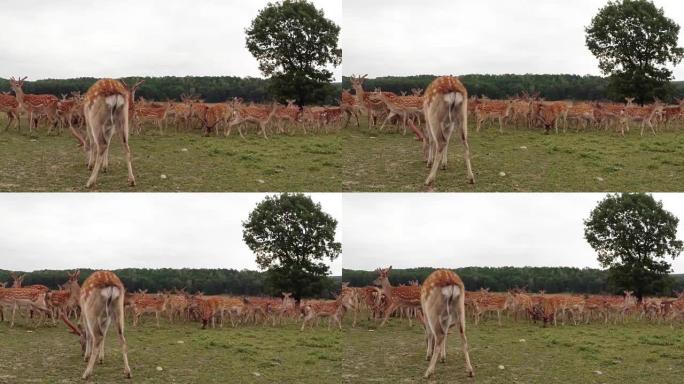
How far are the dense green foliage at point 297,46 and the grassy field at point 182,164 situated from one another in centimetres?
1325

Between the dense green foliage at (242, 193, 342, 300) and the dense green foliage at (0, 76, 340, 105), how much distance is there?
6479 mm

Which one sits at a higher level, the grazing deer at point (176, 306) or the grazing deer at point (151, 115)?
the grazing deer at point (151, 115)

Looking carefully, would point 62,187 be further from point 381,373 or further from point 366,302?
point 366,302

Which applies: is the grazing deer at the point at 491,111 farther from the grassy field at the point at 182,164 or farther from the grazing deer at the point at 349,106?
the grassy field at the point at 182,164

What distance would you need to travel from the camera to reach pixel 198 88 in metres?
36.0

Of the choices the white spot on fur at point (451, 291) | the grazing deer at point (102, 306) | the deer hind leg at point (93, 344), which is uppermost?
the white spot on fur at point (451, 291)

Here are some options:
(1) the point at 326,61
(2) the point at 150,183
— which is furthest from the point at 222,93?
(2) the point at 150,183

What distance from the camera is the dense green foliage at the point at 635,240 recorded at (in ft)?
105

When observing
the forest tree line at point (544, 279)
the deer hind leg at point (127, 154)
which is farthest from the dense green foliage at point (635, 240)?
the deer hind leg at point (127, 154)

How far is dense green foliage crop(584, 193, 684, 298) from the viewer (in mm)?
31953

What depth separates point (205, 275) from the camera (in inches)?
1426

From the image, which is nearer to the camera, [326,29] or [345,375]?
[345,375]

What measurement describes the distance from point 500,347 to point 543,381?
357 centimetres

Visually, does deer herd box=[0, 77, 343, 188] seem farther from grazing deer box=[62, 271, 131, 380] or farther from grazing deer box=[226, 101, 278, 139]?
grazing deer box=[62, 271, 131, 380]
